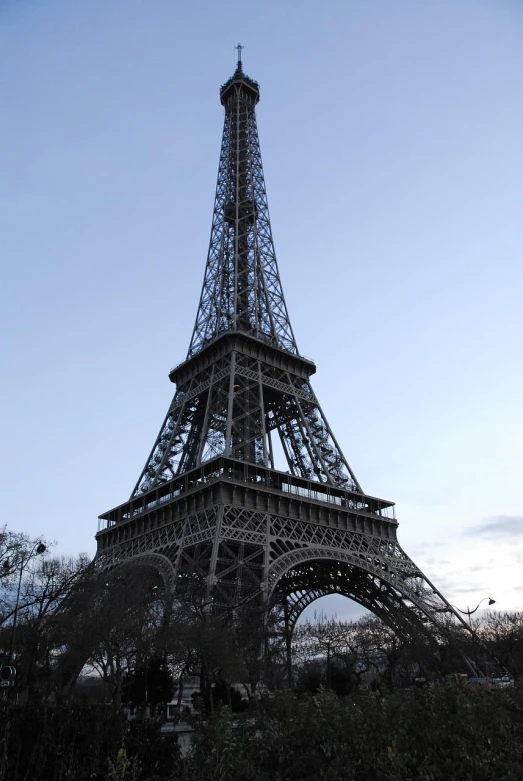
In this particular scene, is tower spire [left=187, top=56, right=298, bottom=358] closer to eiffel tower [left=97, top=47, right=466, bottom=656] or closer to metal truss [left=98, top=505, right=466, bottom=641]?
eiffel tower [left=97, top=47, right=466, bottom=656]

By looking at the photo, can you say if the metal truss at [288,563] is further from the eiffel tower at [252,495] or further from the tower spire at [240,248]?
the tower spire at [240,248]

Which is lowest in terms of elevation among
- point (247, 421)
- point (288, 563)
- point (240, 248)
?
point (288, 563)

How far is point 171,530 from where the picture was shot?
41.1 m

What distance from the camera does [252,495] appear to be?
40.0 meters

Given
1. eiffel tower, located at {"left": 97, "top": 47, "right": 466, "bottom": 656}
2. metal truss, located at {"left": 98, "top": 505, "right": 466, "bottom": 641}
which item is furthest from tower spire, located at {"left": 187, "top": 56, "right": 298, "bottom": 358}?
metal truss, located at {"left": 98, "top": 505, "right": 466, "bottom": 641}

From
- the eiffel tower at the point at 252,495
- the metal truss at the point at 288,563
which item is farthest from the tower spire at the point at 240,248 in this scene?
the metal truss at the point at 288,563

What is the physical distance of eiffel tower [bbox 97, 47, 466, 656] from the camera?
37.2 m

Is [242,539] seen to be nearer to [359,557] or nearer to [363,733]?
[359,557]

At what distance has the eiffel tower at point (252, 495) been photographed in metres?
37.2

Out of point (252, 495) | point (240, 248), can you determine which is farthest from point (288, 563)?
point (240, 248)

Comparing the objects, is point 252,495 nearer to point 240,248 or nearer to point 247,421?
point 247,421

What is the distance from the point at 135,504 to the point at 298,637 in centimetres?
1734

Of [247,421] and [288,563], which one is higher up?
[247,421]

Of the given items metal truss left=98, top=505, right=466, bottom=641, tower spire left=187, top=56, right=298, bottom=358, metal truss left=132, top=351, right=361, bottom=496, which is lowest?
metal truss left=98, top=505, right=466, bottom=641
